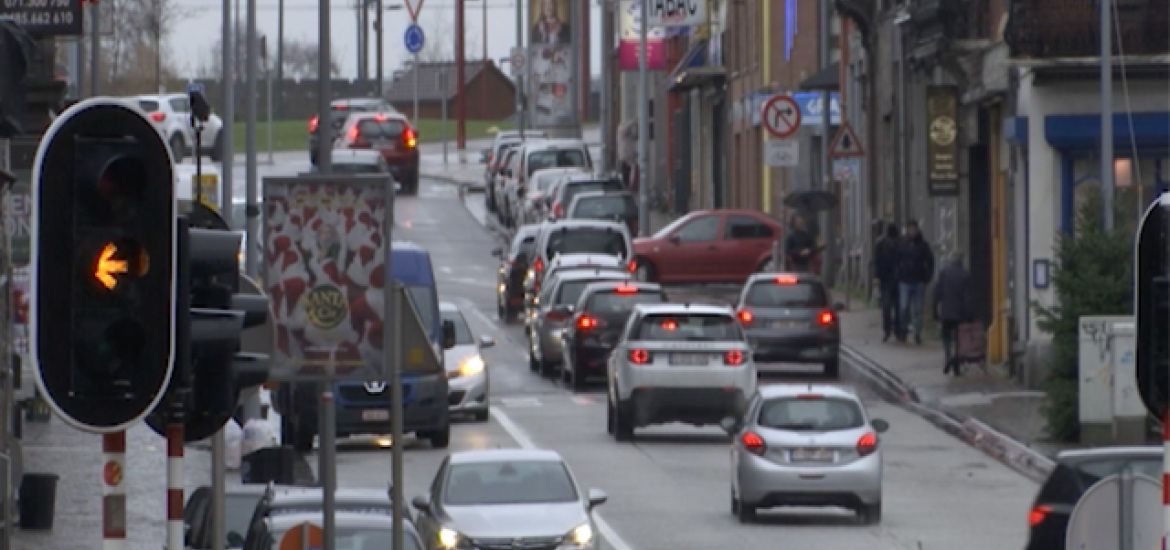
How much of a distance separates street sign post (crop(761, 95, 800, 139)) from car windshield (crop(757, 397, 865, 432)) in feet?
64.2

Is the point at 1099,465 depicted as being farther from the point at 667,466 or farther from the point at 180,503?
the point at 667,466

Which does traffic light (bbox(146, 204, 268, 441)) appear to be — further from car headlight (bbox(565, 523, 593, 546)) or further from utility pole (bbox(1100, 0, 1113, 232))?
utility pole (bbox(1100, 0, 1113, 232))

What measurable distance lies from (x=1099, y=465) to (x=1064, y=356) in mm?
13558

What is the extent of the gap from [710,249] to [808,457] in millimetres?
25049

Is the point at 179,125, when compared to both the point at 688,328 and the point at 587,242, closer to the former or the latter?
the point at 587,242

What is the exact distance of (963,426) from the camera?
1299 inches

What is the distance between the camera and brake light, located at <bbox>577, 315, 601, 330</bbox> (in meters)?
38.4

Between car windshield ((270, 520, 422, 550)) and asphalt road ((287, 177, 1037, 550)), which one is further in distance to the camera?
asphalt road ((287, 177, 1037, 550))

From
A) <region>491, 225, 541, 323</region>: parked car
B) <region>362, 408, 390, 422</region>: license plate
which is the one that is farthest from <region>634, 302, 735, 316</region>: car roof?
<region>491, 225, 541, 323</region>: parked car

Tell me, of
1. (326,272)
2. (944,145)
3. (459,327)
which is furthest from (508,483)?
(944,145)

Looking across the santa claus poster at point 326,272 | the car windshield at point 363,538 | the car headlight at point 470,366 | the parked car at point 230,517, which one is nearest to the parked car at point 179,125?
the car headlight at point 470,366

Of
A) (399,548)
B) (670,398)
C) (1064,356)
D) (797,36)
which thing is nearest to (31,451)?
(670,398)

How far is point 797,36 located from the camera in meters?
59.8

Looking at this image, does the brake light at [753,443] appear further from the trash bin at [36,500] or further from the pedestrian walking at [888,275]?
the pedestrian walking at [888,275]
